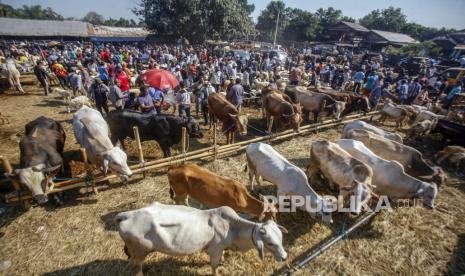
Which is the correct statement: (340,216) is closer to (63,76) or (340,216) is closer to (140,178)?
(140,178)

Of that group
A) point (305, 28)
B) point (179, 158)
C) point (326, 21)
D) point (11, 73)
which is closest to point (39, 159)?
point (179, 158)

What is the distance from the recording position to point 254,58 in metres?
24.6

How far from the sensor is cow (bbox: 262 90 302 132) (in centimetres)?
990

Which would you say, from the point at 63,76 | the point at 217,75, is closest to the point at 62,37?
the point at 63,76

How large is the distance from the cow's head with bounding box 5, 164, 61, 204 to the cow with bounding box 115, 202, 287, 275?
270 centimetres

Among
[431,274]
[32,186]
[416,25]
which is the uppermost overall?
[416,25]

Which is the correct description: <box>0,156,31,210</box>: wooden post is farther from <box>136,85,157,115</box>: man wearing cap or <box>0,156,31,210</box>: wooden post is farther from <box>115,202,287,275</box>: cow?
<box>136,85,157,115</box>: man wearing cap

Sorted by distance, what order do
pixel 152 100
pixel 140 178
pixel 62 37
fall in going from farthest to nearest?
1. pixel 62 37
2. pixel 152 100
3. pixel 140 178

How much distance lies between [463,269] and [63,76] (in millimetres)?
19479

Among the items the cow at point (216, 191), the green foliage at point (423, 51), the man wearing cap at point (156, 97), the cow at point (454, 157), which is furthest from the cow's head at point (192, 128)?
the green foliage at point (423, 51)

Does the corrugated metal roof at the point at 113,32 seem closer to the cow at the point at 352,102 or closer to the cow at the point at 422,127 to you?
the cow at the point at 352,102

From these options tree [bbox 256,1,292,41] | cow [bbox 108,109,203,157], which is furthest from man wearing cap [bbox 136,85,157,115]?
tree [bbox 256,1,292,41]

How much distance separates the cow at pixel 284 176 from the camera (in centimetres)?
530

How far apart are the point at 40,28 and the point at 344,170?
45038mm
